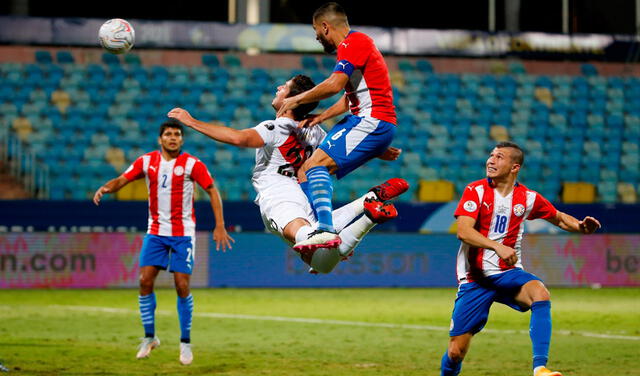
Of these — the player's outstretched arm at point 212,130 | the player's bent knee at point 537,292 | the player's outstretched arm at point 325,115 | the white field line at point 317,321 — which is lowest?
the white field line at point 317,321

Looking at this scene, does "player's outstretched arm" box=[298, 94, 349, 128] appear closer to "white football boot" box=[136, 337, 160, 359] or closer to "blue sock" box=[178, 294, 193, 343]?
"blue sock" box=[178, 294, 193, 343]

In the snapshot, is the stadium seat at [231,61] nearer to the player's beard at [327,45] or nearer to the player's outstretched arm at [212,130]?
the player's beard at [327,45]

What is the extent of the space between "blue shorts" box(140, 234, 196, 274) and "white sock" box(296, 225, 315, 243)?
9.65 feet

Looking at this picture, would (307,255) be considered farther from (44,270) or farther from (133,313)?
(44,270)

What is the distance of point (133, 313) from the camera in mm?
13312

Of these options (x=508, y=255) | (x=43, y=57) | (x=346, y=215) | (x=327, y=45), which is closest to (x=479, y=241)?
(x=508, y=255)

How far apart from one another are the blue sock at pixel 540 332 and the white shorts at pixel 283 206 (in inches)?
72.0

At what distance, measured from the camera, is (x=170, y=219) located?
9.62 m

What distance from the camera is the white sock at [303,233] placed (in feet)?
21.9

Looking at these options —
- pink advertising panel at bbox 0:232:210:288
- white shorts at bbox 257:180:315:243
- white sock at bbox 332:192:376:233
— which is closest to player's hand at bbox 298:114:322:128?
white shorts at bbox 257:180:315:243

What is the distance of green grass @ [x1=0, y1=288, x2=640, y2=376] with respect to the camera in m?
8.66

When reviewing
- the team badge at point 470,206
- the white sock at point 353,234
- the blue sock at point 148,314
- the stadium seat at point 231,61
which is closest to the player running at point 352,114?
the white sock at point 353,234

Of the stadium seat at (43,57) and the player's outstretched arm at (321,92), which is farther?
the stadium seat at (43,57)

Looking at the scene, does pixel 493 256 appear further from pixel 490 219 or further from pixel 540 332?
pixel 540 332
